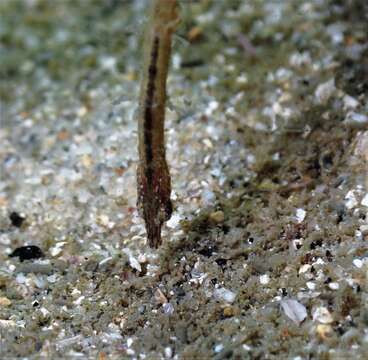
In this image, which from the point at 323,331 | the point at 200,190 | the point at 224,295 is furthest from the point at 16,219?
the point at 323,331

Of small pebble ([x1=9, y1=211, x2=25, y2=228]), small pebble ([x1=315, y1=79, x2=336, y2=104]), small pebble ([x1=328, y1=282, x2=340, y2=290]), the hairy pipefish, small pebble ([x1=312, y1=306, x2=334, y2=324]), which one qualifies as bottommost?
small pebble ([x1=9, y1=211, x2=25, y2=228])

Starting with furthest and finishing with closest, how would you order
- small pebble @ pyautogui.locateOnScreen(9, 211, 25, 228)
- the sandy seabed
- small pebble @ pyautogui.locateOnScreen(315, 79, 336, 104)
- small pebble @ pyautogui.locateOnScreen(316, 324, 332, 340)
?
small pebble @ pyautogui.locateOnScreen(315, 79, 336, 104), small pebble @ pyautogui.locateOnScreen(9, 211, 25, 228), the sandy seabed, small pebble @ pyautogui.locateOnScreen(316, 324, 332, 340)

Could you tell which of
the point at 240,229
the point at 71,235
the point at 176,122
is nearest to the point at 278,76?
the point at 176,122

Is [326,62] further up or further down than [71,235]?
further up

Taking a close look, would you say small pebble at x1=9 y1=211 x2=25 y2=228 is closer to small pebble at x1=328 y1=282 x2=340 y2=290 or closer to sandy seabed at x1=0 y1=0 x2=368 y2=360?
sandy seabed at x1=0 y1=0 x2=368 y2=360

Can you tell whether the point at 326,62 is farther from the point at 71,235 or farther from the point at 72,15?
the point at 72,15

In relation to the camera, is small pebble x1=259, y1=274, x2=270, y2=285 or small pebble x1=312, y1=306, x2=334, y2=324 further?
small pebble x1=259, y1=274, x2=270, y2=285

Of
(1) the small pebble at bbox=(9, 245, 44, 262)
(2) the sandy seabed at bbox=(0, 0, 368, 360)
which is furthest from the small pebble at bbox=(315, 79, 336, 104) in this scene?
(1) the small pebble at bbox=(9, 245, 44, 262)

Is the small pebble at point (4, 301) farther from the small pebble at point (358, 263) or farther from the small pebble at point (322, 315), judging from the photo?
the small pebble at point (358, 263)
